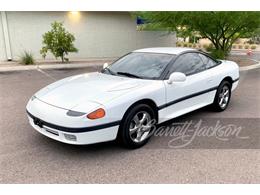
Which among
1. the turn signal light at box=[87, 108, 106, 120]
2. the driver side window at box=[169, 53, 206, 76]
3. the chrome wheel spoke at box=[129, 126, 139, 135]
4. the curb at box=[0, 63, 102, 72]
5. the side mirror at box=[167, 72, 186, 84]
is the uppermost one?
the driver side window at box=[169, 53, 206, 76]

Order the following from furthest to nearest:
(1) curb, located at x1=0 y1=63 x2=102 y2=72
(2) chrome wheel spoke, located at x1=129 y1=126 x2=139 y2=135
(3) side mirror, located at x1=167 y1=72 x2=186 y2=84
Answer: (1) curb, located at x1=0 y1=63 x2=102 y2=72, (3) side mirror, located at x1=167 y1=72 x2=186 y2=84, (2) chrome wheel spoke, located at x1=129 y1=126 x2=139 y2=135

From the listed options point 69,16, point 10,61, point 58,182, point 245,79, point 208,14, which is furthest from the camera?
point 69,16

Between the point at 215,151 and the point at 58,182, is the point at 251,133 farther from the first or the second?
the point at 58,182

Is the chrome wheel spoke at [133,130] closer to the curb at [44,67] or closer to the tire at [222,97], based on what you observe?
the tire at [222,97]

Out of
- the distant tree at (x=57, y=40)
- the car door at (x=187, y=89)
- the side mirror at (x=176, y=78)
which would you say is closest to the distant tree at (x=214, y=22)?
the distant tree at (x=57, y=40)

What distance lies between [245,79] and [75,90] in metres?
7.34

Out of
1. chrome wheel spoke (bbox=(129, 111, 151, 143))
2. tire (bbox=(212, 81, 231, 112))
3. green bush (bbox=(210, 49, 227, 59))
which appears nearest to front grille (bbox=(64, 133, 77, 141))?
chrome wheel spoke (bbox=(129, 111, 151, 143))

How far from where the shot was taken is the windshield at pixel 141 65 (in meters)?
4.19

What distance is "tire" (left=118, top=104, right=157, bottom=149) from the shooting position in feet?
11.5

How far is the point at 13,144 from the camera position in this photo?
3.80 meters

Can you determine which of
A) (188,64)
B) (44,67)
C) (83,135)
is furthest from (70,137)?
(44,67)

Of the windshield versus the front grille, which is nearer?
the front grille

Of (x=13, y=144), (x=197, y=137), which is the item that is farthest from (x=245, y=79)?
(x=13, y=144)

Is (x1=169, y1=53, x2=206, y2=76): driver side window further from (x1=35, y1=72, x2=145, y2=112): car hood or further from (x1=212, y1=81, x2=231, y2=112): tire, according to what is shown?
(x1=35, y1=72, x2=145, y2=112): car hood
